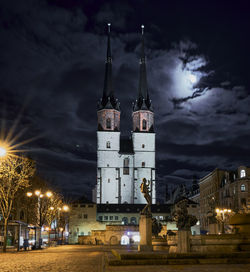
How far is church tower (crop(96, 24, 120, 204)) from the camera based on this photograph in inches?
4139

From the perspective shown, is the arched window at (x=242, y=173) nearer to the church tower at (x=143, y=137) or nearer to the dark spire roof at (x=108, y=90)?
the church tower at (x=143, y=137)

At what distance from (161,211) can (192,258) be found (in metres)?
88.2

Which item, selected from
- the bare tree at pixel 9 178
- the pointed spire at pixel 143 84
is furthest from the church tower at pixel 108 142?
the bare tree at pixel 9 178

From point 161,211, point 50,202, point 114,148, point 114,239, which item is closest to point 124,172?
point 114,148

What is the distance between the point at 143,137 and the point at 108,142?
405 inches

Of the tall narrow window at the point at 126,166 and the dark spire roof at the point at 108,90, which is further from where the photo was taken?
the dark spire roof at the point at 108,90

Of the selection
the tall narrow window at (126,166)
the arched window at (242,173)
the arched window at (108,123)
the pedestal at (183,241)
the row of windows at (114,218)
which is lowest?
the pedestal at (183,241)

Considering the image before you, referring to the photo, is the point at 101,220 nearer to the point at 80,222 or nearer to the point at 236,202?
the point at 80,222

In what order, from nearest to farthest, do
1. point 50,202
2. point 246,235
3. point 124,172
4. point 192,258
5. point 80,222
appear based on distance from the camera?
point 192,258, point 246,235, point 50,202, point 80,222, point 124,172

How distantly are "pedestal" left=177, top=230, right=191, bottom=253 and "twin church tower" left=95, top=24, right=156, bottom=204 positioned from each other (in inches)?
3474

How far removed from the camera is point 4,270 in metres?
14.6

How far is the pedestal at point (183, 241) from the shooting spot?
16594 millimetres

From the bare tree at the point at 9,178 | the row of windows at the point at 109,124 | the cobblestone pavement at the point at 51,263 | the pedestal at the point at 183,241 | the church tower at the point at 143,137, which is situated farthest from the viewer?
the row of windows at the point at 109,124

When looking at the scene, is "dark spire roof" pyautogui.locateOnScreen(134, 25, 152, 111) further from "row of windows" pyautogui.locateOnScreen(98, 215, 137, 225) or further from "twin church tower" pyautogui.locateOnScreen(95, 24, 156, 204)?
"row of windows" pyautogui.locateOnScreen(98, 215, 137, 225)
